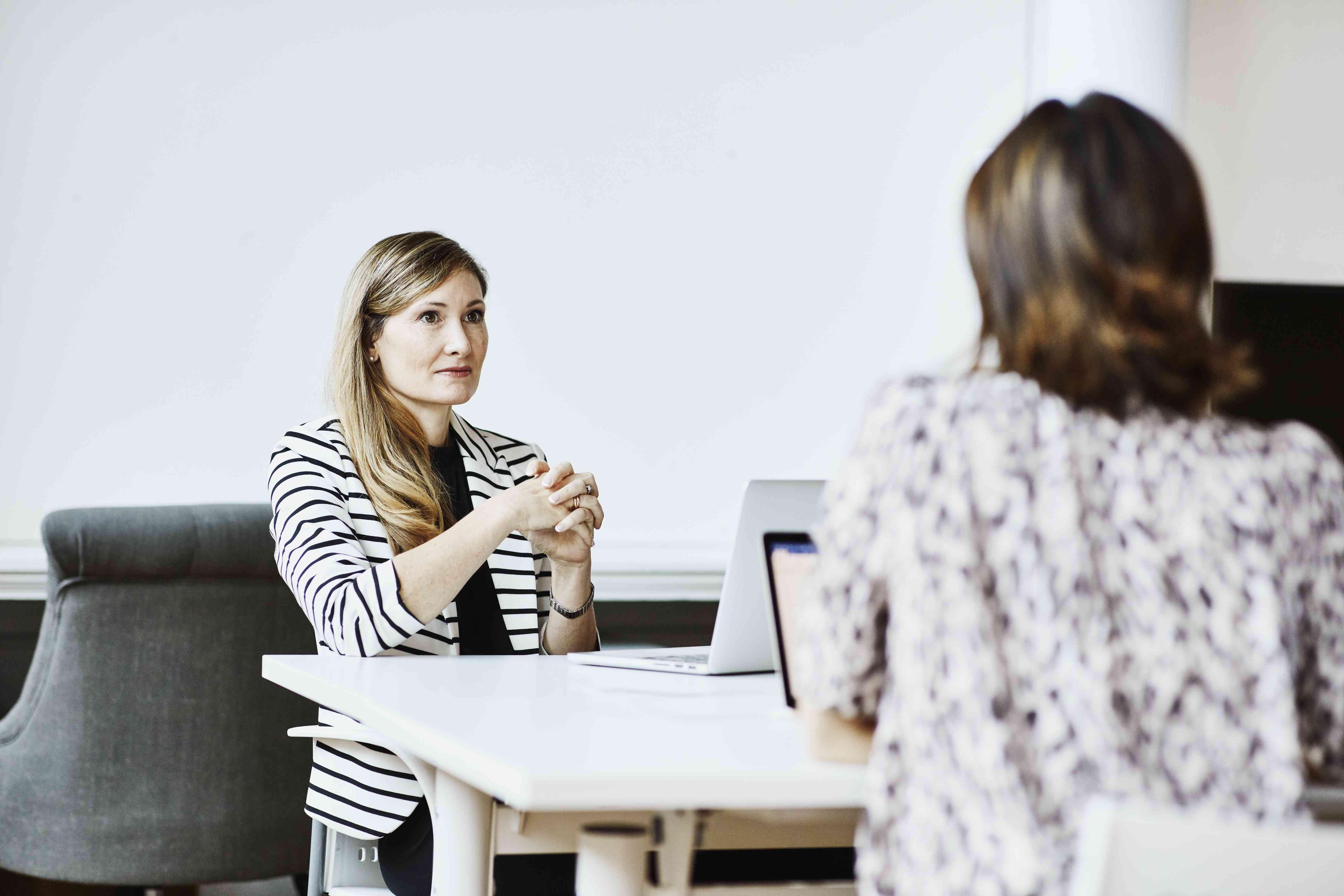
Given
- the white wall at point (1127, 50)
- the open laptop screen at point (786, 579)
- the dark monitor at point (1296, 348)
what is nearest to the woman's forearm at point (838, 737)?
the open laptop screen at point (786, 579)

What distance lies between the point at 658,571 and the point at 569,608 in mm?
1291

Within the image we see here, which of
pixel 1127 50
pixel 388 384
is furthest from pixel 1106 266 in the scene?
pixel 1127 50

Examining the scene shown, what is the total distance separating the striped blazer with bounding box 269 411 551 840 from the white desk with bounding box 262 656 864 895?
7 centimetres

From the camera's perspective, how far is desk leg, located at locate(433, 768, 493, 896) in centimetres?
117

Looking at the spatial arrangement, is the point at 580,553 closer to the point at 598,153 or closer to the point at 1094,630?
the point at 1094,630

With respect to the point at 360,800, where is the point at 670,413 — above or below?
above

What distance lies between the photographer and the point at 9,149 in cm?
304

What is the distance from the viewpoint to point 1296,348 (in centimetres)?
348

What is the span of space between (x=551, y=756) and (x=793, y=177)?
8.86 feet

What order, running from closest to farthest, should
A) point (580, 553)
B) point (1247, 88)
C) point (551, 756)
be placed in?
point (551, 756), point (580, 553), point (1247, 88)

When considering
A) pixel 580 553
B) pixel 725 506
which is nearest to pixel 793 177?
pixel 725 506

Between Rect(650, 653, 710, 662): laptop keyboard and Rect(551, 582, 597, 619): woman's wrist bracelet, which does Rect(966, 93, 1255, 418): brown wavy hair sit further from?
Rect(551, 582, 597, 619): woman's wrist bracelet

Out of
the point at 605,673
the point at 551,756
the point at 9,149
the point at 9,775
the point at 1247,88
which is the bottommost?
the point at 9,775

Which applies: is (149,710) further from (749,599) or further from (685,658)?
(749,599)
